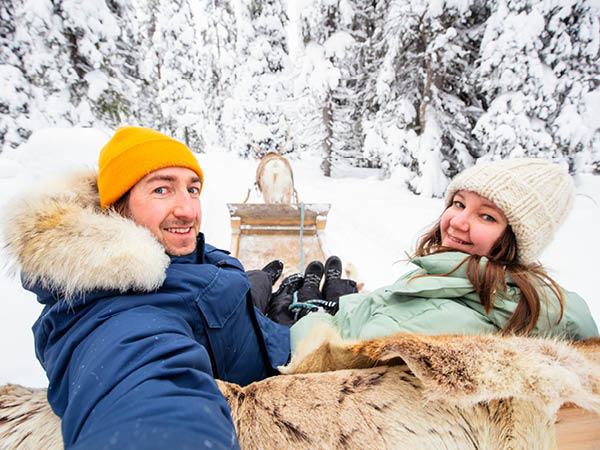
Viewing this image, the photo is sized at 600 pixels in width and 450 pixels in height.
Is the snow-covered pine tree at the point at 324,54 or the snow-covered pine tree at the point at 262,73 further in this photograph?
the snow-covered pine tree at the point at 262,73

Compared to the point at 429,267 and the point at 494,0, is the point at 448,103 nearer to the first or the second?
the point at 494,0

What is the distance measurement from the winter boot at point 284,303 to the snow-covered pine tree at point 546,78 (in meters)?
6.60

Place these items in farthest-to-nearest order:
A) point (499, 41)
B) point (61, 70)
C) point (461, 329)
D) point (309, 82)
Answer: point (309, 82)
point (61, 70)
point (499, 41)
point (461, 329)

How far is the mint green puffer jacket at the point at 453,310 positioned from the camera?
3.76ft

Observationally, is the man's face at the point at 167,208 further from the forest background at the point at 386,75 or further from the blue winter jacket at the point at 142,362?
the forest background at the point at 386,75

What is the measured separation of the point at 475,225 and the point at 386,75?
917cm

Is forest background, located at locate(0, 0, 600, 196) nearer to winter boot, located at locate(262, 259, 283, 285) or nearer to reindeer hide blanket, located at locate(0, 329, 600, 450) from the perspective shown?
winter boot, located at locate(262, 259, 283, 285)

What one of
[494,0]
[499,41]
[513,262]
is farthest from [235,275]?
[494,0]

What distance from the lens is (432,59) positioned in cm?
770

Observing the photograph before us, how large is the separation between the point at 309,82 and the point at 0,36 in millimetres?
9016

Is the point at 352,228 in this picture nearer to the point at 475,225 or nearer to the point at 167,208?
the point at 475,225

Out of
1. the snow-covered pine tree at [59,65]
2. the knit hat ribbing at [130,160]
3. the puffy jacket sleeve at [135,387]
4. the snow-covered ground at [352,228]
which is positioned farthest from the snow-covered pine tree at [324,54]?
the puffy jacket sleeve at [135,387]

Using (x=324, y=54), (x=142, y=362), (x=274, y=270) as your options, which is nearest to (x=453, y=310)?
(x=142, y=362)

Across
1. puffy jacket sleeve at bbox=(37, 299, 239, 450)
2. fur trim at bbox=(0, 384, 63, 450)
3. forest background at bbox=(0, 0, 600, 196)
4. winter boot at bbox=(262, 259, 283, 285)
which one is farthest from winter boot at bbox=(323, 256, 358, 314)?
forest background at bbox=(0, 0, 600, 196)
